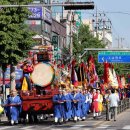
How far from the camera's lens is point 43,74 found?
26.9 meters

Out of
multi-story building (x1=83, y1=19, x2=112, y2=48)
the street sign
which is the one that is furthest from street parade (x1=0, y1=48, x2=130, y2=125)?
multi-story building (x1=83, y1=19, x2=112, y2=48)

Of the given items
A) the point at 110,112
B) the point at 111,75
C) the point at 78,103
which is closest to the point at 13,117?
the point at 78,103

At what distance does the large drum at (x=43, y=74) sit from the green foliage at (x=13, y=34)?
5223 millimetres

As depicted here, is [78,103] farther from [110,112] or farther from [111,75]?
[111,75]

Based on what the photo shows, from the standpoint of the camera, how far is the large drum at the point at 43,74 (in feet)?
88.3

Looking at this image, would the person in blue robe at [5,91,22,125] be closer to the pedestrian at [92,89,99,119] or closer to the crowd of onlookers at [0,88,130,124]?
the crowd of onlookers at [0,88,130,124]

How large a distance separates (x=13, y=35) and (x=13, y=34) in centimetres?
11

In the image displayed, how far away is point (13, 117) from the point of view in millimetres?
27312

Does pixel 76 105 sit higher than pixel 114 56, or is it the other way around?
pixel 114 56

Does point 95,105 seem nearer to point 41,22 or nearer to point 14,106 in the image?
point 14,106

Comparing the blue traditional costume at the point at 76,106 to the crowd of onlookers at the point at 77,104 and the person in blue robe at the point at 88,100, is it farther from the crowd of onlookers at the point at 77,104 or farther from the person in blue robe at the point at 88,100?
the person in blue robe at the point at 88,100

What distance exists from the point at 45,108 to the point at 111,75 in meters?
14.9

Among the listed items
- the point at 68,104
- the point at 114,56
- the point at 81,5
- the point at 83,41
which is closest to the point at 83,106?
the point at 68,104

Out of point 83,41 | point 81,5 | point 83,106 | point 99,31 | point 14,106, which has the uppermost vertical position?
point 99,31
